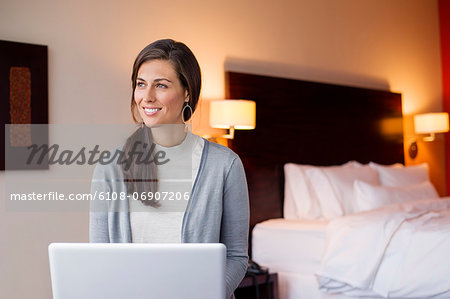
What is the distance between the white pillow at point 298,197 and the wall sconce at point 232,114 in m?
0.66

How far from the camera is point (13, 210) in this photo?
2.84m

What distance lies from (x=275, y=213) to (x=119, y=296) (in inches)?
119

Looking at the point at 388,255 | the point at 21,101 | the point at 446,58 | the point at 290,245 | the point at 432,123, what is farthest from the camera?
the point at 446,58

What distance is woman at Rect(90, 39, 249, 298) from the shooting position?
55.3 inches

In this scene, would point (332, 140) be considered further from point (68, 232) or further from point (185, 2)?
point (68, 232)

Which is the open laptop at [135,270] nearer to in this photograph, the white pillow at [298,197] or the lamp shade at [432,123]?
the white pillow at [298,197]

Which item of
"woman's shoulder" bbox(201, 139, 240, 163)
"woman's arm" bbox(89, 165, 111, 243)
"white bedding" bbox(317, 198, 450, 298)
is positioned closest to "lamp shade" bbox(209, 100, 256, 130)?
"white bedding" bbox(317, 198, 450, 298)

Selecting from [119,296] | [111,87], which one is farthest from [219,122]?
[119,296]

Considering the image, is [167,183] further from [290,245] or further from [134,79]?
[290,245]

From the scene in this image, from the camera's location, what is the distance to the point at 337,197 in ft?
13.3

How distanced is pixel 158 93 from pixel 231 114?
213 centimetres

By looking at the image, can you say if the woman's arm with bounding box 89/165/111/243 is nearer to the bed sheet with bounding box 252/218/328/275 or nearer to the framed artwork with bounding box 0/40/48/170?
the framed artwork with bounding box 0/40/48/170

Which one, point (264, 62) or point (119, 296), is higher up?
point (264, 62)

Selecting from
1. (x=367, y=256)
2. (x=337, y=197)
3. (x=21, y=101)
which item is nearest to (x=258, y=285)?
(x=367, y=256)
